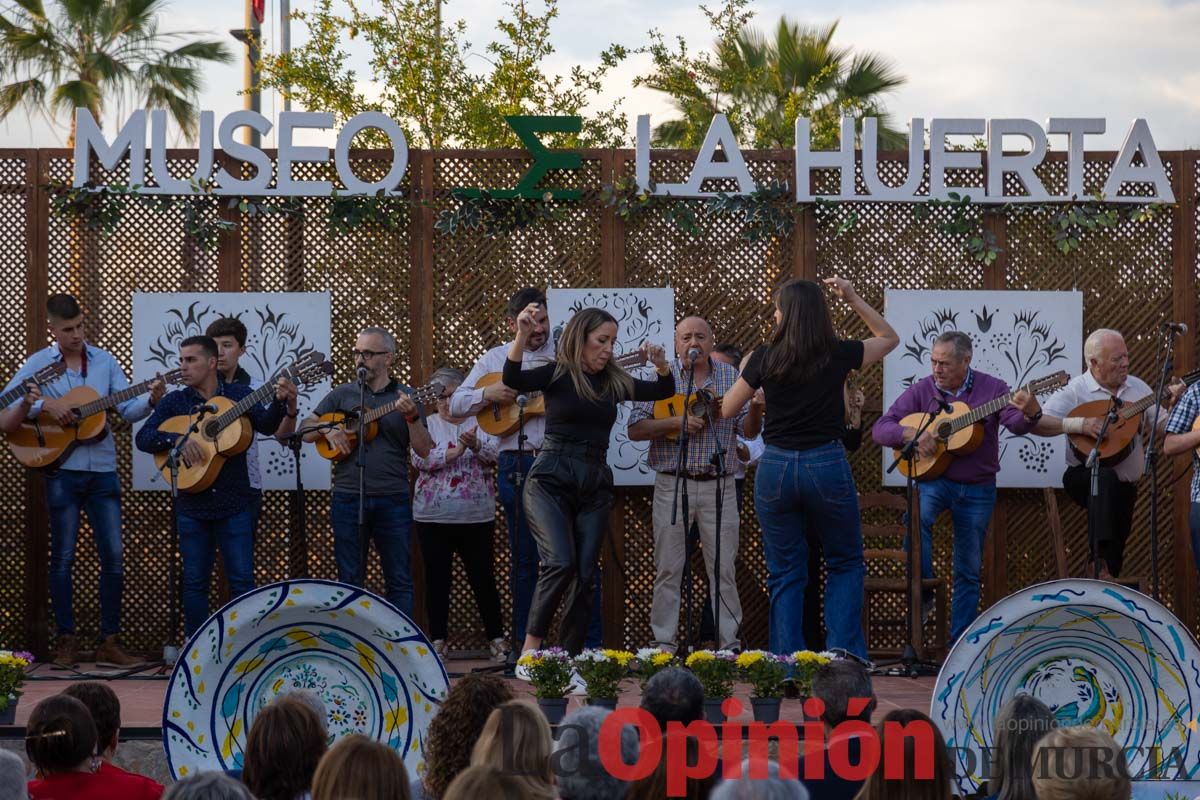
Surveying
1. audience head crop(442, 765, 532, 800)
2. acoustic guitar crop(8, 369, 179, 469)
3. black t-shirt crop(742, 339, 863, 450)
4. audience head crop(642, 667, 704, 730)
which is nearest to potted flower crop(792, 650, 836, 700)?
black t-shirt crop(742, 339, 863, 450)

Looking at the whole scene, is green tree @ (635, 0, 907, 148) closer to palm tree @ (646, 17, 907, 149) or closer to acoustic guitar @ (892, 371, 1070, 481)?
palm tree @ (646, 17, 907, 149)

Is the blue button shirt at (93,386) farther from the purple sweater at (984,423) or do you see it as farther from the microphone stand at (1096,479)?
the microphone stand at (1096,479)

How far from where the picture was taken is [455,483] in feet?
30.3

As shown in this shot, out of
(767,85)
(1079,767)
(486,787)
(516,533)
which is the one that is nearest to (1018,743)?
(1079,767)

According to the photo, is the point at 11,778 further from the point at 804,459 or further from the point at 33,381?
the point at 33,381

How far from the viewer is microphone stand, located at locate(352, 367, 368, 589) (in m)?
8.63

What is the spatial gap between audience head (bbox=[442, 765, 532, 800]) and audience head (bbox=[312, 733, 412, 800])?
35 centimetres

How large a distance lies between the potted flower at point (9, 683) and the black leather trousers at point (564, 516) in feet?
8.14

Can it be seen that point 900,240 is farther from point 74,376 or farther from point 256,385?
point 74,376

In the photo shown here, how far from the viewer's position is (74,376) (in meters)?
9.24

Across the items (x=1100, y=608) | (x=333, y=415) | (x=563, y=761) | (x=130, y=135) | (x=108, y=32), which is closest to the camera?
(x=563, y=761)

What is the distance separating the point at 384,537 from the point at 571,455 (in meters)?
1.90

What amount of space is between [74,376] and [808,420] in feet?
15.7

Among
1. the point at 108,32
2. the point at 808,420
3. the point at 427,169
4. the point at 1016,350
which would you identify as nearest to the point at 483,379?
the point at 427,169
